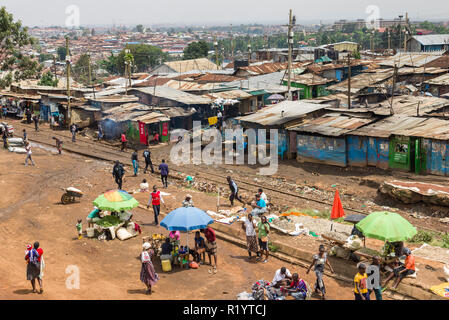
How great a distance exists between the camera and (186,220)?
1371 cm

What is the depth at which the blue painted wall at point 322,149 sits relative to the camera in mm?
27188

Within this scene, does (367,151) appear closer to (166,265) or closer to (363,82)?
(166,265)

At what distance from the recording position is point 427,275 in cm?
1276

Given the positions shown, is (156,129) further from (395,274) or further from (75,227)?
(395,274)

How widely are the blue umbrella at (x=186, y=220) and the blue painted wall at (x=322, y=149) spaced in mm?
14865

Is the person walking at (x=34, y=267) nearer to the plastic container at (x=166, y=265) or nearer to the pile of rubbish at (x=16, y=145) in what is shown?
the plastic container at (x=166, y=265)

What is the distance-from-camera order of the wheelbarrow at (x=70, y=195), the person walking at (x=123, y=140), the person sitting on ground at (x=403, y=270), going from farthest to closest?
1. the person walking at (x=123, y=140)
2. the wheelbarrow at (x=70, y=195)
3. the person sitting on ground at (x=403, y=270)

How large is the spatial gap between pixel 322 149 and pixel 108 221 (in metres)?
14.9

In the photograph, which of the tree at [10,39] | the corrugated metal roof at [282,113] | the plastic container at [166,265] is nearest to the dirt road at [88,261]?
the plastic container at [166,265]

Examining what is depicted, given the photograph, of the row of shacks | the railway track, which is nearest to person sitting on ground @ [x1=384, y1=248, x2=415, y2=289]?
Result: the railway track

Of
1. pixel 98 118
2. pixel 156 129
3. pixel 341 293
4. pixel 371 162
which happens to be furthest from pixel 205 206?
pixel 98 118

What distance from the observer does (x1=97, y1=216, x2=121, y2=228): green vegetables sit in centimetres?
1662

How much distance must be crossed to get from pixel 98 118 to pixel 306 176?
19748 millimetres

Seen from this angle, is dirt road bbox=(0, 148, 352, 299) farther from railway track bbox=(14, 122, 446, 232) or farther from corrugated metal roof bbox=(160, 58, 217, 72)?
corrugated metal roof bbox=(160, 58, 217, 72)
